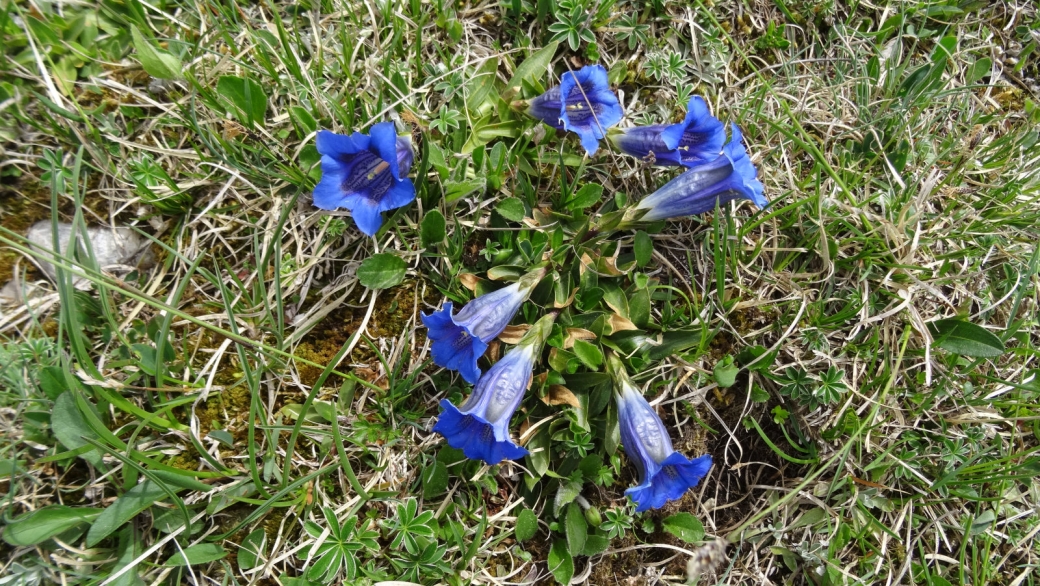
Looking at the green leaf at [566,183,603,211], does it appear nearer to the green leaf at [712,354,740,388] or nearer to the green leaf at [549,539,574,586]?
the green leaf at [712,354,740,388]

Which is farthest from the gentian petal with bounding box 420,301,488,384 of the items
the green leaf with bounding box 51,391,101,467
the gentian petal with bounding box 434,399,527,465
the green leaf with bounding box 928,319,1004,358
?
the green leaf with bounding box 928,319,1004,358

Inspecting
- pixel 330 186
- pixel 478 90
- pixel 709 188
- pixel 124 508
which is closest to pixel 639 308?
pixel 709 188

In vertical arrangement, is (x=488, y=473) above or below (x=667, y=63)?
below

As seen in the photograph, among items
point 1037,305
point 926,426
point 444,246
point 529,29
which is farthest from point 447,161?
point 1037,305

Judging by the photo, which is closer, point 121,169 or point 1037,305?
point 121,169

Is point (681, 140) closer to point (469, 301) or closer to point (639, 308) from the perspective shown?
point (639, 308)

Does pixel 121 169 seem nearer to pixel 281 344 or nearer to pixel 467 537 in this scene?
pixel 281 344
